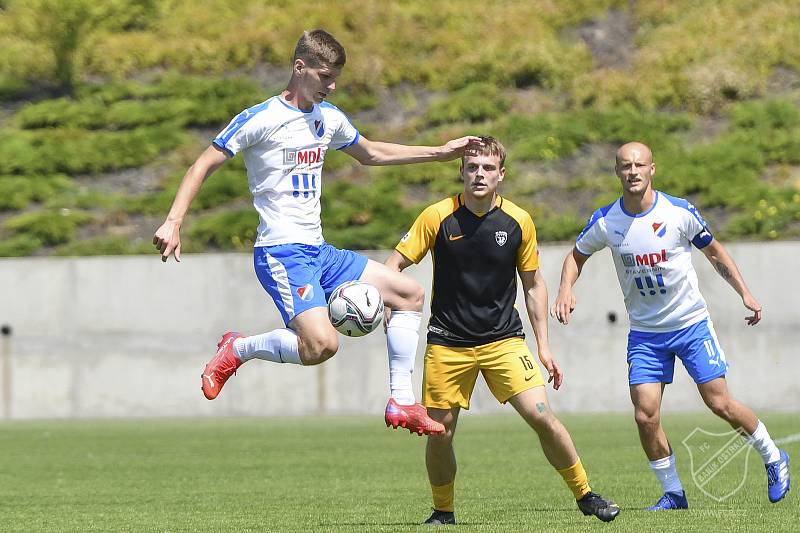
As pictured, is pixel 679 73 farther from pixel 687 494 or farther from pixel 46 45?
pixel 687 494

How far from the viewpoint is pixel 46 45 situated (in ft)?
95.4

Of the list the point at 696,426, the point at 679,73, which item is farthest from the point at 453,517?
the point at 679,73

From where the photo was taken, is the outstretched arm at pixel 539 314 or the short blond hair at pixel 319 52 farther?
the outstretched arm at pixel 539 314

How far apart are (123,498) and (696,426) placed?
8.42m

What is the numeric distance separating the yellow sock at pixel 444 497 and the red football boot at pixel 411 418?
21.6 inches

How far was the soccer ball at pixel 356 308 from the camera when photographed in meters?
7.50

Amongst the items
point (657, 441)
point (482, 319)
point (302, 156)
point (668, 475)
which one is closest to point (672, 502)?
point (668, 475)

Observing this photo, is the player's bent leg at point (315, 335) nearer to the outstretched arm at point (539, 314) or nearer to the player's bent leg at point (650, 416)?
the outstretched arm at point (539, 314)

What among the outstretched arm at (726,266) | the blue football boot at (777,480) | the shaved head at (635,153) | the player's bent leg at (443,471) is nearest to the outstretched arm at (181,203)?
the player's bent leg at (443,471)

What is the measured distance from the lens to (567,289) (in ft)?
27.3

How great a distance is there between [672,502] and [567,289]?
148cm

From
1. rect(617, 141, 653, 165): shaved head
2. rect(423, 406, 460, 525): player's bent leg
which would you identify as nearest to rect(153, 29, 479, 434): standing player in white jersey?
rect(423, 406, 460, 525): player's bent leg

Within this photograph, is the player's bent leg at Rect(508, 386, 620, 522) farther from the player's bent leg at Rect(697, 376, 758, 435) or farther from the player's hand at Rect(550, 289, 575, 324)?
the player's bent leg at Rect(697, 376, 758, 435)

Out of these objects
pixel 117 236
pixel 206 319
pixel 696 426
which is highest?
pixel 117 236
